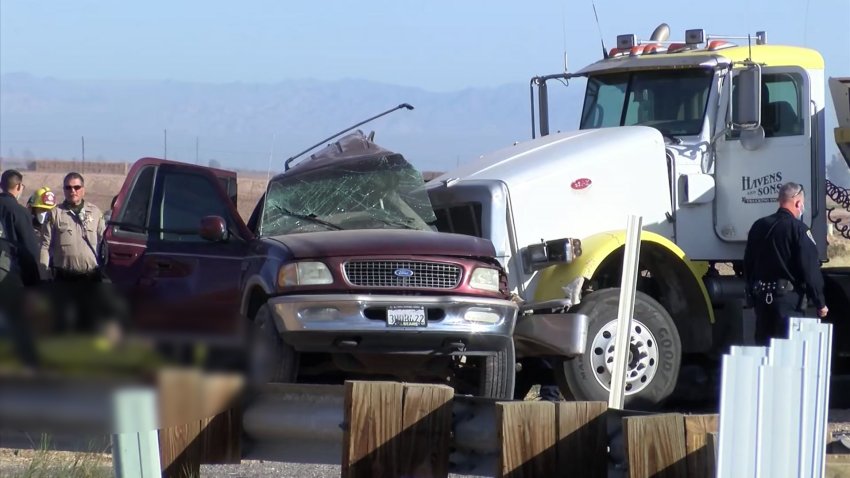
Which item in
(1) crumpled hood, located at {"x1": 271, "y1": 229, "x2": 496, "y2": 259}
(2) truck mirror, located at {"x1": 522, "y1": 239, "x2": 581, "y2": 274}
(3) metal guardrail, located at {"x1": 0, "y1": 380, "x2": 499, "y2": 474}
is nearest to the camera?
(3) metal guardrail, located at {"x1": 0, "y1": 380, "x2": 499, "y2": 474}

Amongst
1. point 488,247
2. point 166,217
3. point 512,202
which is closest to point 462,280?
point 488,247

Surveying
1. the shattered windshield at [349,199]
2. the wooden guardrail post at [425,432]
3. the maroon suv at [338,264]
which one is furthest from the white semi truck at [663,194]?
the wooden guardrail post at [425,432]

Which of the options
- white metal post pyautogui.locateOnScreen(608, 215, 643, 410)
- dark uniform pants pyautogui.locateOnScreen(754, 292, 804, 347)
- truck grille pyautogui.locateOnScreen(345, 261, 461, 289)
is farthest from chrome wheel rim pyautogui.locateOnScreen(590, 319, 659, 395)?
truck grille pyautogui.locateOnScreen(345, 261, 461, 289)

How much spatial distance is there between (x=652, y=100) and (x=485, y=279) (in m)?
3.49

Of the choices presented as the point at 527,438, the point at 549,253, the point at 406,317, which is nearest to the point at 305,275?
the point at 406,317

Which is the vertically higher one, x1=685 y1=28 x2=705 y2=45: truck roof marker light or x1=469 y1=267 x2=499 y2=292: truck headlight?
x1=685 y1=28 x2=705 y2=45: truck roof marker light

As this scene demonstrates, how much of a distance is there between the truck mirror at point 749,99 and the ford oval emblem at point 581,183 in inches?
56.3

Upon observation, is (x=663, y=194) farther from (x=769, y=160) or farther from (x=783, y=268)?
(x=783, y=268)

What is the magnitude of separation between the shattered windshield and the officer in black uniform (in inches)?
104

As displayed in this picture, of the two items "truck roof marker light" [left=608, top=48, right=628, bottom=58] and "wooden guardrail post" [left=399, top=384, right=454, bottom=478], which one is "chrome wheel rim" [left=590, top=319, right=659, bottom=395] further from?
"wooden guardrail post" [left=399, top=384, right=454, bottom=478]

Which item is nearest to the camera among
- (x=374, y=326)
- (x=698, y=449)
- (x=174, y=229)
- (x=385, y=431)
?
(x=698, y=449)

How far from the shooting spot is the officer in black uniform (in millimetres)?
9133

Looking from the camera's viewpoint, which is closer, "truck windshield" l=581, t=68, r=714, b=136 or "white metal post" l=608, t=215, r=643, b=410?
"white metal post" l=608, t=215, r=643, b=410

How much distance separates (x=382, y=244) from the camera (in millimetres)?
7758
